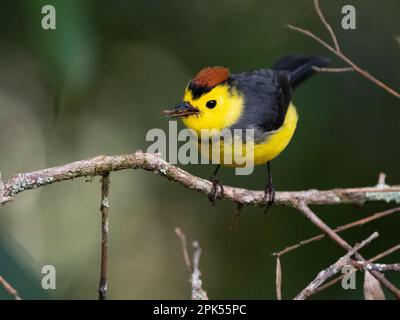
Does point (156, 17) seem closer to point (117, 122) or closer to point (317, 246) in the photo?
point (117, 122)

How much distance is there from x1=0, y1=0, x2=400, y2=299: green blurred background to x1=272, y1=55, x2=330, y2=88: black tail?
11 cm

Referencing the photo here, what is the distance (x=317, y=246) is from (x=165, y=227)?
154 cm

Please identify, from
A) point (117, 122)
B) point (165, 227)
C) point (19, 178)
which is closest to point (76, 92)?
point (19, 178)

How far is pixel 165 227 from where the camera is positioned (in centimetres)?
561

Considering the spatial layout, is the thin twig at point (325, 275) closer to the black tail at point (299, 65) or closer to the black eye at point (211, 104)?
the black eye at point (211, 104)

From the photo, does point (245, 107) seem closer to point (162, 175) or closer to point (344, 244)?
point (162, 175)

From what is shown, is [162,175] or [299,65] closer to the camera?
[162,175]

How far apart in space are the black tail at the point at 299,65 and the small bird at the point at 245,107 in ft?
0.44

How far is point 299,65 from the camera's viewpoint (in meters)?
4.85

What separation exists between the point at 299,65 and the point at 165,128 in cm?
128

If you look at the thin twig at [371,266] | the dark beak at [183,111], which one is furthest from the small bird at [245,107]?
the thin twig at [371,266]

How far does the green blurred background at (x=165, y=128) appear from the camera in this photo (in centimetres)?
463

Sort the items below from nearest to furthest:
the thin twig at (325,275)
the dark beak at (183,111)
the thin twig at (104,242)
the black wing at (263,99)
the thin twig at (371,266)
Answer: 1. the thin twig at (325,275)
2. the thin twig at (371,266)
3. the thin twig at (104,242)
4. the dark beak at (183,111)
5. the black wing at (263,99)

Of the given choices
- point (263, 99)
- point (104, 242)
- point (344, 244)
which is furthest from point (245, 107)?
point (104, 242)
